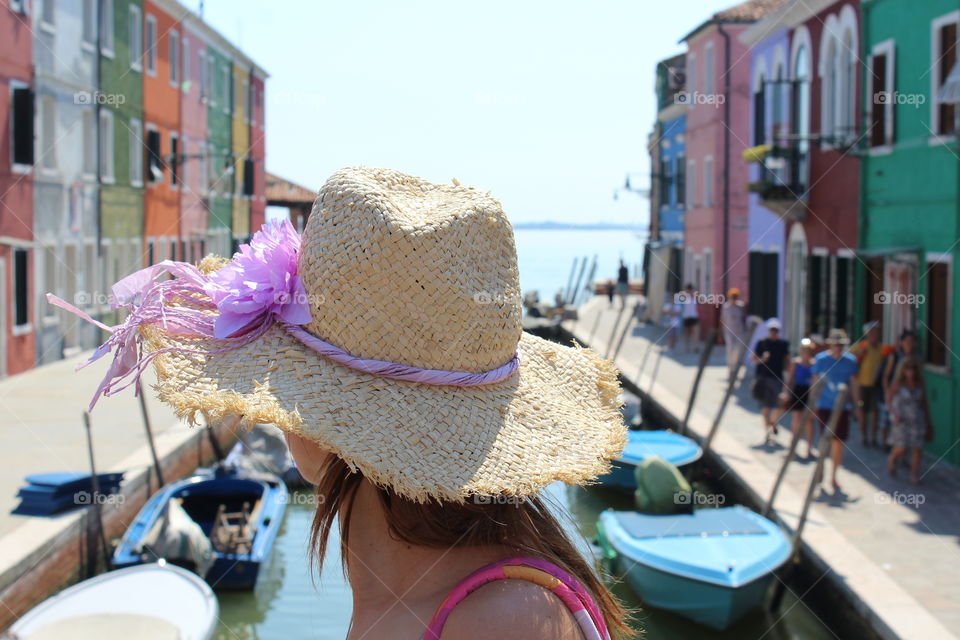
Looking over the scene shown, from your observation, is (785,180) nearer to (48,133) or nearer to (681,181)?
(48,133)

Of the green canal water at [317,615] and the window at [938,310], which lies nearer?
the green canal water at [317,615]

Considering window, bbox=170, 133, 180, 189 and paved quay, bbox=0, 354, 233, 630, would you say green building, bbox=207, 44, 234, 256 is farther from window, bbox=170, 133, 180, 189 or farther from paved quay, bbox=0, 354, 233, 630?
paved quay, bbox=0, 354, 233, 630

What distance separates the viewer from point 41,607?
7.17 metres

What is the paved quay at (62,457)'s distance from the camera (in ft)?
25.7

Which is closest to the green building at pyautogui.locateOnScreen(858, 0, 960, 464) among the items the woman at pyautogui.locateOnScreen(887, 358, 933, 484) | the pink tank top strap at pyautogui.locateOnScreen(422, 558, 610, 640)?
the woman at pyautogui.locateOnScreen(887, 358, 933, 484)

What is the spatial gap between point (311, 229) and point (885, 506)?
8717 mm

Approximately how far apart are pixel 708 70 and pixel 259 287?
24.7m

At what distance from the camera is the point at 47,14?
1803 centimetres

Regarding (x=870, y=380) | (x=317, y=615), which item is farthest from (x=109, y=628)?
(x=870, y=380)

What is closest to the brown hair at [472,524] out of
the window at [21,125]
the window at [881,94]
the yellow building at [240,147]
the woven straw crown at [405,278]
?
the woven straw crown at [405,278]

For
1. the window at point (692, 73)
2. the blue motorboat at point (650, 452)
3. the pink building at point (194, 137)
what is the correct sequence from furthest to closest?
the pink building at point (194, 137) → the window at point (692, 73) → the blue motorboat at point (650, 452)

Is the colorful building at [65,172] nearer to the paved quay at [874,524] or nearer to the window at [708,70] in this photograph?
the paved quay at [874,524]

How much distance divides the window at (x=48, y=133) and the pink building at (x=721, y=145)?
502 inches

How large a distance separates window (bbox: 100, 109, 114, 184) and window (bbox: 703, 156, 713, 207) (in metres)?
13.2
